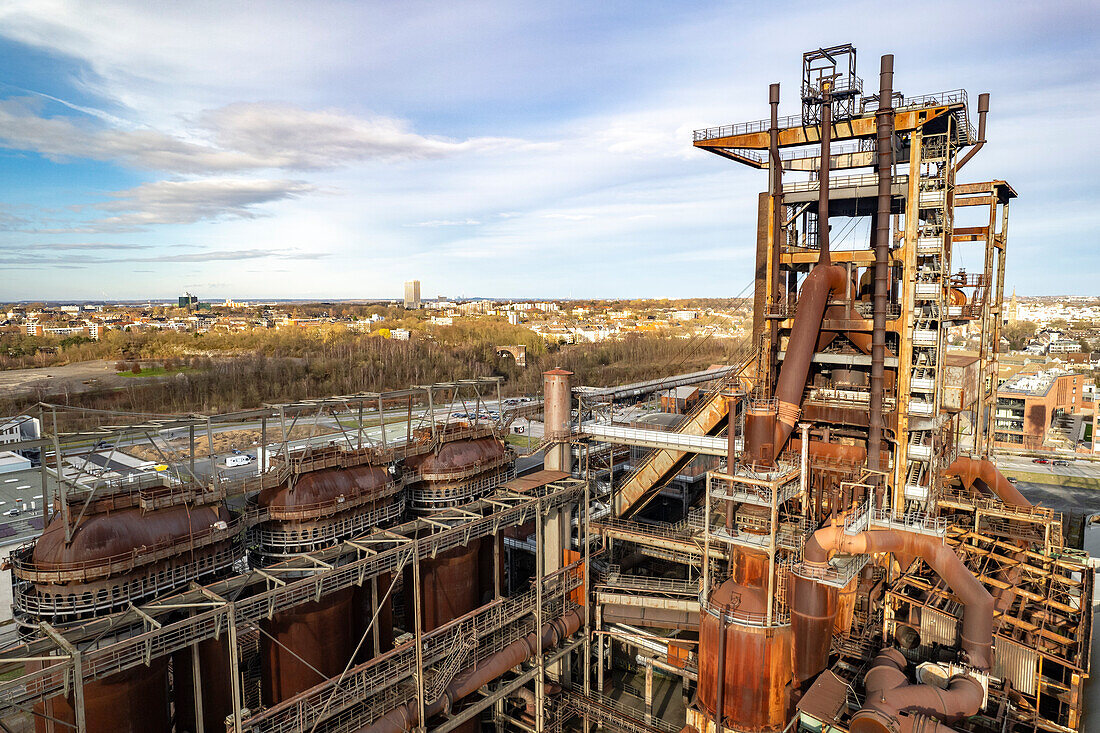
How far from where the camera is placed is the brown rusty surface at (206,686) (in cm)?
1606

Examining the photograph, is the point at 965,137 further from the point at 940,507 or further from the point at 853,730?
the point at 853,730

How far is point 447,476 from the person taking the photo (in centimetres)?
2145

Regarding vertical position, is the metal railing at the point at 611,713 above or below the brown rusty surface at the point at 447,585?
below

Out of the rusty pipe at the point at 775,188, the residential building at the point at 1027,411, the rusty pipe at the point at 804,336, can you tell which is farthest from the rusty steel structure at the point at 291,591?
the residential building at the point at 1027,411

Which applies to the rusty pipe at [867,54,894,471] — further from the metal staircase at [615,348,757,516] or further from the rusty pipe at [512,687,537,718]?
the rusty pipe at [512,687,537,718]

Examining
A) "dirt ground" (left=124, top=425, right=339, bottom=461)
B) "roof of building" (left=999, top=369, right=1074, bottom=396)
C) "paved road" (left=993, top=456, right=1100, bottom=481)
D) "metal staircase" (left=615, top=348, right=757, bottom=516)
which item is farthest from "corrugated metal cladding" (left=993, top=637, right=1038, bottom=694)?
"roof of building" (left=999, top=369, right=1074, bottom=396)

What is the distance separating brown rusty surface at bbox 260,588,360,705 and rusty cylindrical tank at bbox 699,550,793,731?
36.3 ft

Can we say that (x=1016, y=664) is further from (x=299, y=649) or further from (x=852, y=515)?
(x=299, y=649)

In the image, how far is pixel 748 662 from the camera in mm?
18641

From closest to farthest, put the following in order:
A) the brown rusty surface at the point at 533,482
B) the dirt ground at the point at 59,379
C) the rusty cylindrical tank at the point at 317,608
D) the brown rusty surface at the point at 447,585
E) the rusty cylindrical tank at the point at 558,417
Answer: the rusty cylindrical tank at the point at 317,608, the brown rusty surface at the point at 447,585, the brown rusty surface at the point at 533,482, the rusty cylindrical tank at the point at 558,417, the dirt ground at the point at 59,379

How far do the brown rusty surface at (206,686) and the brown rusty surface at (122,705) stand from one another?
62.7 inches

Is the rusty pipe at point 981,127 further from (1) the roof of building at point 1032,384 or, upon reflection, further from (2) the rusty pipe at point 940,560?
(1) the roof of building at point 1032,384

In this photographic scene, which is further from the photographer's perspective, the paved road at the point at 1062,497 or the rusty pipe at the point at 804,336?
the paved road at the point at 1062,497

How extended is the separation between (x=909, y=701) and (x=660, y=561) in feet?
48.3
